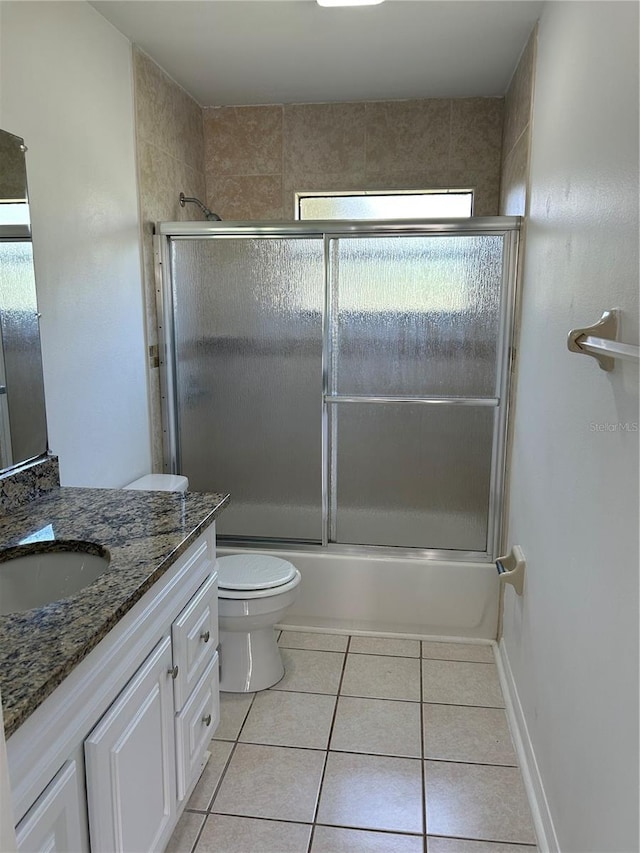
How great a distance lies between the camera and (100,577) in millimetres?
1354

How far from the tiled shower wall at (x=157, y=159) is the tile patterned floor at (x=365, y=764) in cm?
120

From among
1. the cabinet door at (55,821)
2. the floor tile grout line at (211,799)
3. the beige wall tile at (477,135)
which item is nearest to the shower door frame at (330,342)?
the beige wall tile at (477,135)

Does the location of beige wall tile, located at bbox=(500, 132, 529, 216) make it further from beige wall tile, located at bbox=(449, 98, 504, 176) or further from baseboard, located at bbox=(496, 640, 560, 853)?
baseboard, located at bbox=(496, 640, 560, 853)

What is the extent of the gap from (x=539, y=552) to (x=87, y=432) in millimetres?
1590

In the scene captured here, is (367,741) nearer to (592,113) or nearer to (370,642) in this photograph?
(370,642)

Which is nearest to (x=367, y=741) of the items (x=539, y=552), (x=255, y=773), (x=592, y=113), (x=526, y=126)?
(x=255, y=773)

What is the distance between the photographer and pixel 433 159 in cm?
315

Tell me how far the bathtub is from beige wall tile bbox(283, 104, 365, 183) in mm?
1968

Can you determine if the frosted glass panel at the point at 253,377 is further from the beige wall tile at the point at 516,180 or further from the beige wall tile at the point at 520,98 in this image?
the beige wall tile at the point at 520,98

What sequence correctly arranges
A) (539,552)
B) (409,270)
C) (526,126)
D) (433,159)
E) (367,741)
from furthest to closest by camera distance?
1. (433,159)
2. (409,270)
3. (526,126)
4. (367,741)
5. (539,552)

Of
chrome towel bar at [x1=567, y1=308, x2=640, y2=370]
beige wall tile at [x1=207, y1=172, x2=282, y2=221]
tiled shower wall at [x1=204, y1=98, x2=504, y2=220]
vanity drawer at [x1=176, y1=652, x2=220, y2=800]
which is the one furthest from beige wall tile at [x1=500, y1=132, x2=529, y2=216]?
vanity drawer at [x1=176, y1=652, x2=220, y2=800]

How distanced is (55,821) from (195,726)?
740 millimetres

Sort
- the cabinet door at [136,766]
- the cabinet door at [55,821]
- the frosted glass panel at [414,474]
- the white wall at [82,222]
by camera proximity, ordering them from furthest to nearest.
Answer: the frosted glass panel at [414,474], the white wall at [82,222], the cabinet door at [136,766], the cabinet door at [55,821]

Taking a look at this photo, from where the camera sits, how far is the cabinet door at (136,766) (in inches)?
46.4
